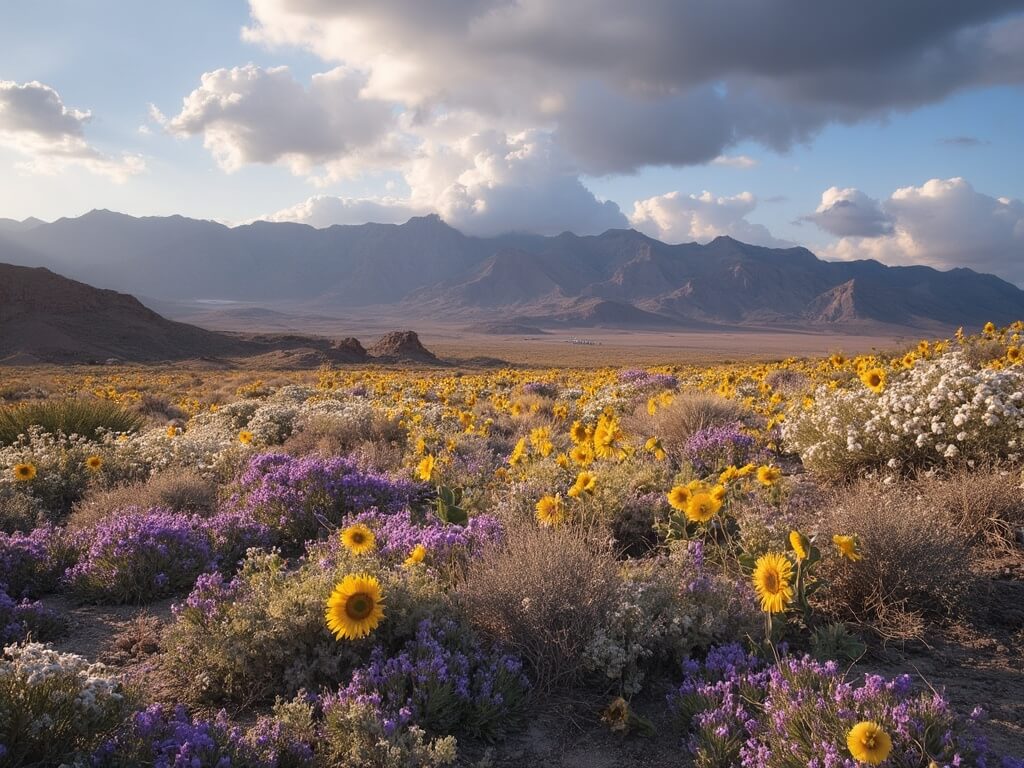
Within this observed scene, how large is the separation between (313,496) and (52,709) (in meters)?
3.45

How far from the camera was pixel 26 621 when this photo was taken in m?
3.81

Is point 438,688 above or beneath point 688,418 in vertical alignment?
beneath

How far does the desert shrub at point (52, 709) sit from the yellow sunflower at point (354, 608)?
2.77 feet

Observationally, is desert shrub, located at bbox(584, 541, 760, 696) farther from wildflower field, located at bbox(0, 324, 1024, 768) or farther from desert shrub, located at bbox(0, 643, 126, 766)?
desert shrub, located at bbox(0, 643, 126, 766)

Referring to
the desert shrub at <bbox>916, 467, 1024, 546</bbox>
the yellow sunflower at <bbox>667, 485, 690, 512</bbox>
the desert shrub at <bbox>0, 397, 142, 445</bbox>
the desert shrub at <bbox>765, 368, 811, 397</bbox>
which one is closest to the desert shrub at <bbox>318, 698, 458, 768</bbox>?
the yellow sunflower at <bbox>667, 485, 690, 512</bbox>

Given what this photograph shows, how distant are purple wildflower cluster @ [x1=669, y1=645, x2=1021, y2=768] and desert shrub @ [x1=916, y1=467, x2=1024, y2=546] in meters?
2.26

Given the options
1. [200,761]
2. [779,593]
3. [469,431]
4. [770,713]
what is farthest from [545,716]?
[469,431]

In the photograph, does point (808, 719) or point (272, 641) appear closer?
point (808, 719)

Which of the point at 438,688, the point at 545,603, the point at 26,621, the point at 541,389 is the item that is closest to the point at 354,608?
the point at 438,688

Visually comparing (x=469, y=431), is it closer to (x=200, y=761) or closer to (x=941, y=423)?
(x=941, y=423)

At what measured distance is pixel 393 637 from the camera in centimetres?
333

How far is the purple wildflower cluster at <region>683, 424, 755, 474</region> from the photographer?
264 inches

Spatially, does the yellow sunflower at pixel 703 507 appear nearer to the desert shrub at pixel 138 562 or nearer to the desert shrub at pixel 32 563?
the desert shrub at pixel 138 562

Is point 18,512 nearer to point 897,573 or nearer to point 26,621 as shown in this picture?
point 26,621
